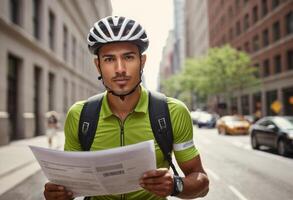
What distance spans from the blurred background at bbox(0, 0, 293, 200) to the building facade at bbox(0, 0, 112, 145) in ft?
0.19

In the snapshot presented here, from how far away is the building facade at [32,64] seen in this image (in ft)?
72.3

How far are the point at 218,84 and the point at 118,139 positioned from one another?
164 ft

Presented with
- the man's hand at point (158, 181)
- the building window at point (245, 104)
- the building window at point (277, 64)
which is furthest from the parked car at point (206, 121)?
the man's hand at point (158, 181)

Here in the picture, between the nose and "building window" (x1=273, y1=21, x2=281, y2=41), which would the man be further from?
"building window" (x1=273, y1=21, x2=281, y2=41)

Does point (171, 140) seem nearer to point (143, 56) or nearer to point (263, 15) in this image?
point (143, 56)

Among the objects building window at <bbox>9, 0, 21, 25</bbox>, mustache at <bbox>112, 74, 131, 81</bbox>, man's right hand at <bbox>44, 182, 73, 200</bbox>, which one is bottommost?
man's right hand at <bbox>44, 182, 73, 200</bbox>

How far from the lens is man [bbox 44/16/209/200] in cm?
267

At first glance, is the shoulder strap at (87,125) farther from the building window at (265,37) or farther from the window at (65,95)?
the building window at (265,37)

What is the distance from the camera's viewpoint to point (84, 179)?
8.22 ft

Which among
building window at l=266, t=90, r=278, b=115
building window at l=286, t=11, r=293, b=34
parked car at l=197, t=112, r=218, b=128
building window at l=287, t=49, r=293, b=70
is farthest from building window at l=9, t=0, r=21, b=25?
building window at l=266, t=90, r=278, b=115

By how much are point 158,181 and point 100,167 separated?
337 millimetres

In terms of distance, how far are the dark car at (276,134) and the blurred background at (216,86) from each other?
45 mm

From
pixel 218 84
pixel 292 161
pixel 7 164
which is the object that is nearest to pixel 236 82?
pixel 218 84

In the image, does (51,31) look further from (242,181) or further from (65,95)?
(242,181)
